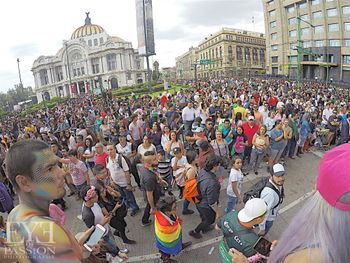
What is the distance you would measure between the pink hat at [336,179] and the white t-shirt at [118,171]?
473cm

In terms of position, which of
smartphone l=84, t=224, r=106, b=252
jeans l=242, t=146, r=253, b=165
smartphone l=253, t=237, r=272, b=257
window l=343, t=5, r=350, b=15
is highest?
window l=343, t=5, r=350, b=15

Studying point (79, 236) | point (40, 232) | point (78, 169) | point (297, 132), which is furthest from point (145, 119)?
point (40, 232)

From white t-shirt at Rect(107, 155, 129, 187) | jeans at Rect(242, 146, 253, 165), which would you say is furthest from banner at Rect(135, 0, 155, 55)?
white t-shirt at Rect(107, 155, 129, 187)

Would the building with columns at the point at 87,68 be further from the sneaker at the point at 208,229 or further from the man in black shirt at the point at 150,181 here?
the sneaker at the point at 208,229

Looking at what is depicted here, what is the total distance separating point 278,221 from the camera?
5.00 meters

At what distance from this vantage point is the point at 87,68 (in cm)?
8088

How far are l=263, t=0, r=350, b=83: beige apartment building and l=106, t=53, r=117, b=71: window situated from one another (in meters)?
46.3

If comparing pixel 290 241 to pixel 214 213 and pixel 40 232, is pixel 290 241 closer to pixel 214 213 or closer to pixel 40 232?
pixel 40 232

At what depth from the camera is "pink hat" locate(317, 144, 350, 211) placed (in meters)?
0.82

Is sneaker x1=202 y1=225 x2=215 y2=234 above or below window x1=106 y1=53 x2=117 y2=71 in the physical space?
below

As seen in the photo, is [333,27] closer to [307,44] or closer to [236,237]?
[307,44]

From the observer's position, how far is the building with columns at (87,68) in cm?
7806

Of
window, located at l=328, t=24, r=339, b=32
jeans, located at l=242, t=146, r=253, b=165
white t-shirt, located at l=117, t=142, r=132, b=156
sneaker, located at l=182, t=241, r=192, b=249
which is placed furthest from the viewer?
window, located at l=328, t=24, r=339, b=32

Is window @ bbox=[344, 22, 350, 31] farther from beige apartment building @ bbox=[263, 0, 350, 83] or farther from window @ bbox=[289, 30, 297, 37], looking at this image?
window @ bbox=[289, 30, 297, 37]
